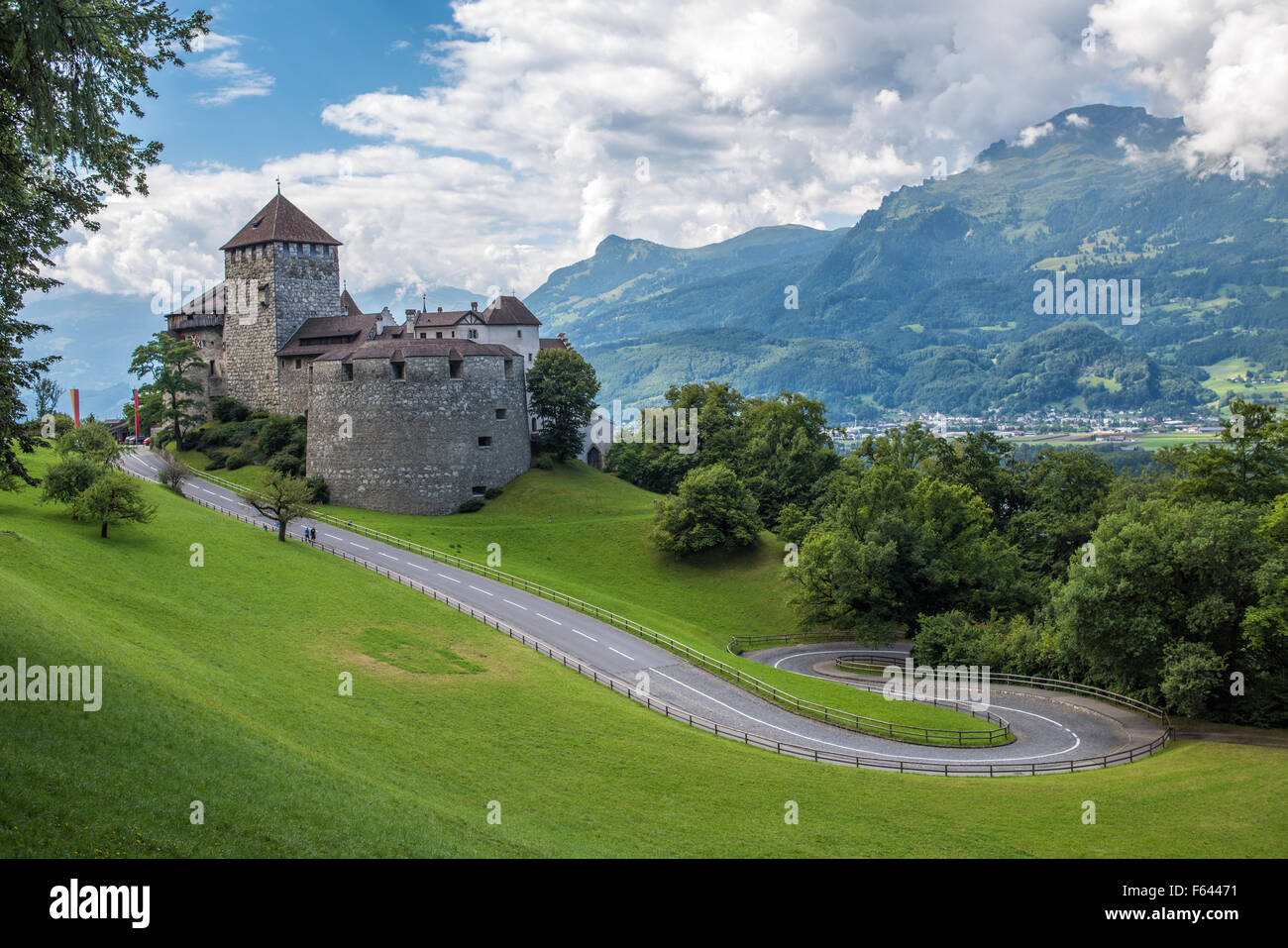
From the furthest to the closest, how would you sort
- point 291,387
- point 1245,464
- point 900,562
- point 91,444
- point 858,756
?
point 291,387 < point 900,562 < point 91,444 < point 1245,464 < point 858,756

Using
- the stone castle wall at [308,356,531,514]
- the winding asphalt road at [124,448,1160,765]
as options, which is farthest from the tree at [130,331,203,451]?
the winding asphalt road at [124,448,1160,765]

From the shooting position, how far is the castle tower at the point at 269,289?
84.7 meters

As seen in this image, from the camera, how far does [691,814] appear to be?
83.6ft

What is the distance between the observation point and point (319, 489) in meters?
72.8

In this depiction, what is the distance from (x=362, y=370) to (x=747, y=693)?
44.7 metres

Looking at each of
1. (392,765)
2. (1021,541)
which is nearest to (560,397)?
(1021,541)

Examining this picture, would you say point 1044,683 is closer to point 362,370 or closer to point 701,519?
point 701,519

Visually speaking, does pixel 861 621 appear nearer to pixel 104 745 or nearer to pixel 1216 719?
pixel 1216 719

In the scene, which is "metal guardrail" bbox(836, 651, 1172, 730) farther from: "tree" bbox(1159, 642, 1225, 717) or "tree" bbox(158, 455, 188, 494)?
"tree" bbox(158, 455, 188, 494)

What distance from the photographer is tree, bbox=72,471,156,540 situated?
43344mm

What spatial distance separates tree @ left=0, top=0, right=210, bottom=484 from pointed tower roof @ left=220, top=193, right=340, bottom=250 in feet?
223

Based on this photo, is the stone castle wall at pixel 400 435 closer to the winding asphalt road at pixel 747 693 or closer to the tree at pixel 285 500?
the winding asphalt road at pixel 747 693
